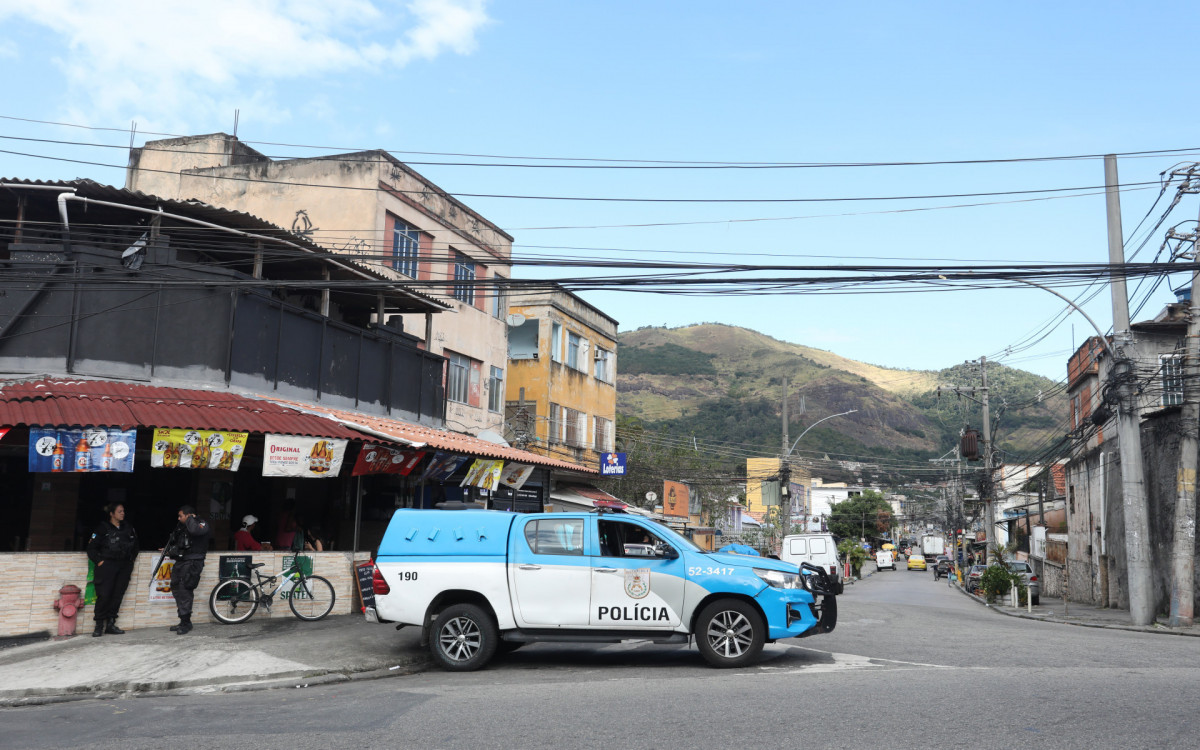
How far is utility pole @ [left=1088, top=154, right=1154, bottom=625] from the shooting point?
20.1m

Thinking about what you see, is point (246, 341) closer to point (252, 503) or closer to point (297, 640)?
point (252, 503)

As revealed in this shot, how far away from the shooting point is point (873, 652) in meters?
12.6

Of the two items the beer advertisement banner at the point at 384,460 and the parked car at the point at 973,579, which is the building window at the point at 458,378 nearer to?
the beer advertisement banner at the point at 384,460

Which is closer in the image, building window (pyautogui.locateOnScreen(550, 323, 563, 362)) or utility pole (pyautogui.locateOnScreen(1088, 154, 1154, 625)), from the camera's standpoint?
utility pole (pyautogui.locateOnScreen(1088, 154, 1154, 625))

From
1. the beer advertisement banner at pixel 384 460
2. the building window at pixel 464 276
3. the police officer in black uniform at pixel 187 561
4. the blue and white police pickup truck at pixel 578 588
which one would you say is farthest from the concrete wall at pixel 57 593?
the building window at pixel 464 276

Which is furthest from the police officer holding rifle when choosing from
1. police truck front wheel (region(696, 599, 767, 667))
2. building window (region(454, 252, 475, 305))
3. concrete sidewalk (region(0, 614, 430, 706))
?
building window (region(454, 252, 475, 305))

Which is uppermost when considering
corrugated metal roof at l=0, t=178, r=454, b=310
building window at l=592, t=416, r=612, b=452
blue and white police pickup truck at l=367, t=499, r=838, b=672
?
corrugated metal roof at l=0, t=178, r=454, b=310

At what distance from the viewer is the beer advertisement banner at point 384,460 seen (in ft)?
52.1

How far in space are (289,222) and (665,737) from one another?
2313 cm

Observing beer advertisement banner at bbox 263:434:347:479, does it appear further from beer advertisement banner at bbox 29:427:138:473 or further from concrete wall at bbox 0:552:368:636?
beer advertisement banner at bbox 29:427:138:473

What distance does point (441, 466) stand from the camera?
59.7 feet

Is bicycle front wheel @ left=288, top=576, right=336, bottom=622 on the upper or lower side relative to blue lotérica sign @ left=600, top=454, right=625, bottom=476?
lower

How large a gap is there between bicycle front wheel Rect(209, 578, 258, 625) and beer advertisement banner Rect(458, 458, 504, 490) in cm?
517

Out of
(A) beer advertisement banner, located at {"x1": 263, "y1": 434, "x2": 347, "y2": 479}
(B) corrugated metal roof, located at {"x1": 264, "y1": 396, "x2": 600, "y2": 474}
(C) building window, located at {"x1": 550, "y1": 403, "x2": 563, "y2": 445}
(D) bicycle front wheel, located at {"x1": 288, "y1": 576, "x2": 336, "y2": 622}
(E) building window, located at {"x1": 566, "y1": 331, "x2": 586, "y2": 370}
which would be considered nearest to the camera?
(A) beer advertisement banner, located at {"x1": 263, "y1": 434, "x2": 347, "y2": 479}
